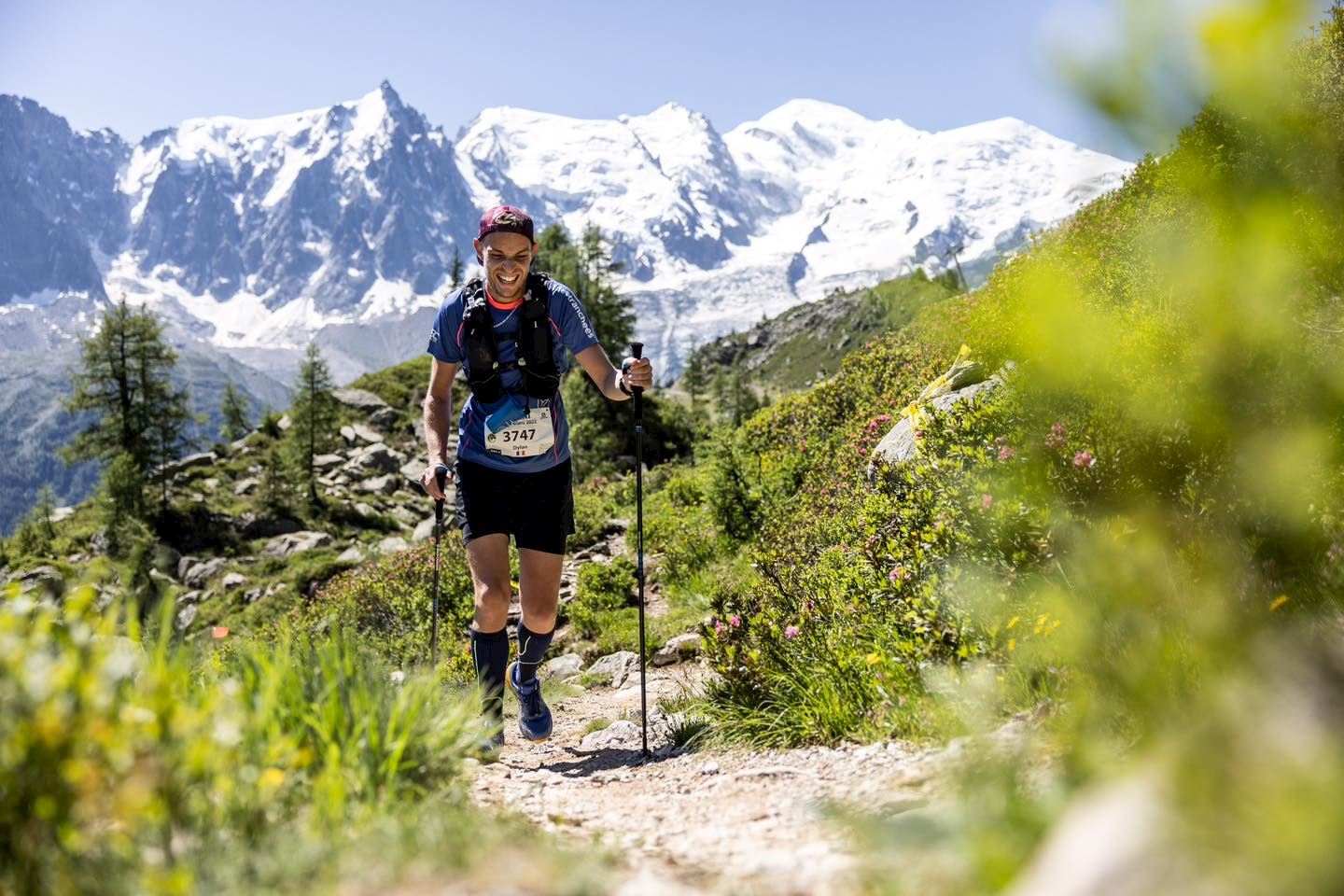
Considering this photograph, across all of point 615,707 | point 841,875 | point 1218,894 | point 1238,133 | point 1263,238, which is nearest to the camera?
point 1218,894

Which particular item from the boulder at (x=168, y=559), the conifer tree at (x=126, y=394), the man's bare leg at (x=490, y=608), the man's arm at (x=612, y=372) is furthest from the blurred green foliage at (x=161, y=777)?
the conifer tree at (x=126, y=394)

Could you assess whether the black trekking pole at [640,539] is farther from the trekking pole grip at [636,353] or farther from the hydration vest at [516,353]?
the hydration vest at [516,353]

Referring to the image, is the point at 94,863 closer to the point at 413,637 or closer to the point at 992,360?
the point at 992,360

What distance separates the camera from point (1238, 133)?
10.2ft

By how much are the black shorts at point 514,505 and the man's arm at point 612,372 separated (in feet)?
2.28

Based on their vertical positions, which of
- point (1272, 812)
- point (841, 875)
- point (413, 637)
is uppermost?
point (1272, 812)

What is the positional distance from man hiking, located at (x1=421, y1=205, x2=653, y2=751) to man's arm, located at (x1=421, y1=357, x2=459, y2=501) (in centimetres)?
2

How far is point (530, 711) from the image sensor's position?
5.84 meters

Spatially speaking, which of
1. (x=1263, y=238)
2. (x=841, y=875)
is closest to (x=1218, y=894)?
(x=841, y=875)

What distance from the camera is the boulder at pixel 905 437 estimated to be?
6.70m

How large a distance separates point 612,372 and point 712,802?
2985 mm

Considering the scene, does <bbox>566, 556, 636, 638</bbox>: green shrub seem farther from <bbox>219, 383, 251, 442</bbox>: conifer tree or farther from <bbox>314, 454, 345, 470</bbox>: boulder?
<bbox>219, 383, 251, 442</bbox>: conifer tree

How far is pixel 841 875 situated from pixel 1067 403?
128 inches

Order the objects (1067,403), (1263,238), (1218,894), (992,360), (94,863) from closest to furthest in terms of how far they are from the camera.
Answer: (1218,894) → (94,863) → (1263,238) → (1067,403) → (992,360)
